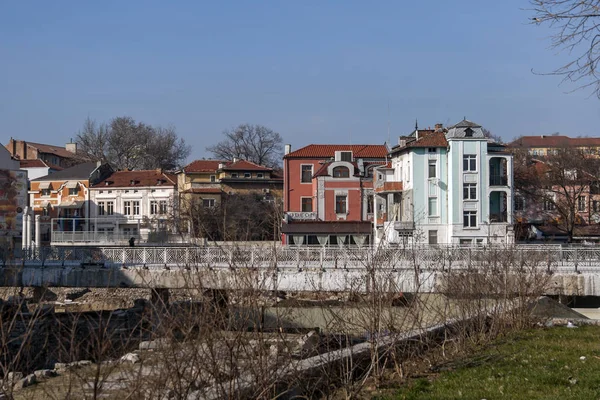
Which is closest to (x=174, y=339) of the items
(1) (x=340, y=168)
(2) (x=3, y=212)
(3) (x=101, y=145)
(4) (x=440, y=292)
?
(4) (x=440, y=292)

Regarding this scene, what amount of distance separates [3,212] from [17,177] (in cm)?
328

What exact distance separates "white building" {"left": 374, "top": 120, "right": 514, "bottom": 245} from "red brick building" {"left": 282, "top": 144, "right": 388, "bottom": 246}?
3422 millimetres

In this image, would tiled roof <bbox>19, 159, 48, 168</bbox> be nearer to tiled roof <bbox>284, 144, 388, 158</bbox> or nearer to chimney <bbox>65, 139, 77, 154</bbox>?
chimney <bbox>65, 139, 77, 154</bbox>

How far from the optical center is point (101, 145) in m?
86.3

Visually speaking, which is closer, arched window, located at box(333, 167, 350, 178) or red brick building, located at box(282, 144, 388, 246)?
red brick building, located at box(282, 144, 388, 246)

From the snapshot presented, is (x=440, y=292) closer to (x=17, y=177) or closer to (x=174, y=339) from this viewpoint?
(x=174, y=339)

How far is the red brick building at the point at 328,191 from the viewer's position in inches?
1836

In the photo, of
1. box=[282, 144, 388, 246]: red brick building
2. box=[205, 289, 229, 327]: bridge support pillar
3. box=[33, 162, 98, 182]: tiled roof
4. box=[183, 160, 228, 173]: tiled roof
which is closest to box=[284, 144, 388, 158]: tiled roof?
box=[282, 144, 388, 246]: red brick building

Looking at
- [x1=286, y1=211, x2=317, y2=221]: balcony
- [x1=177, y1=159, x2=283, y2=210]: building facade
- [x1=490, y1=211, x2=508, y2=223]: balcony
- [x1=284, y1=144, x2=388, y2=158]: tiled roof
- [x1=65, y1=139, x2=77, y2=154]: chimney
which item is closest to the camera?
[x1=490, y1=211, x2=508, y2=223]: balcony

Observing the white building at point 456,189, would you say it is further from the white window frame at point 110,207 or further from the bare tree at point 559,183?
the white window frame at point 110,207

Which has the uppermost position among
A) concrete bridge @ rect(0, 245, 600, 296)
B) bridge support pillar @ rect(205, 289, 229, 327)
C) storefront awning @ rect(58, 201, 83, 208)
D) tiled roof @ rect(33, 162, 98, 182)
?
tiled roof @ rect(33, 162, 98, 182)

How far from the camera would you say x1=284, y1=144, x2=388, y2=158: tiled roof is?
2354 inches

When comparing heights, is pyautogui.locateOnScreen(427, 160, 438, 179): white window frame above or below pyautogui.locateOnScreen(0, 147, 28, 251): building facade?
above

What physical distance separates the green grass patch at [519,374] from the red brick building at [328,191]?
3329cm
